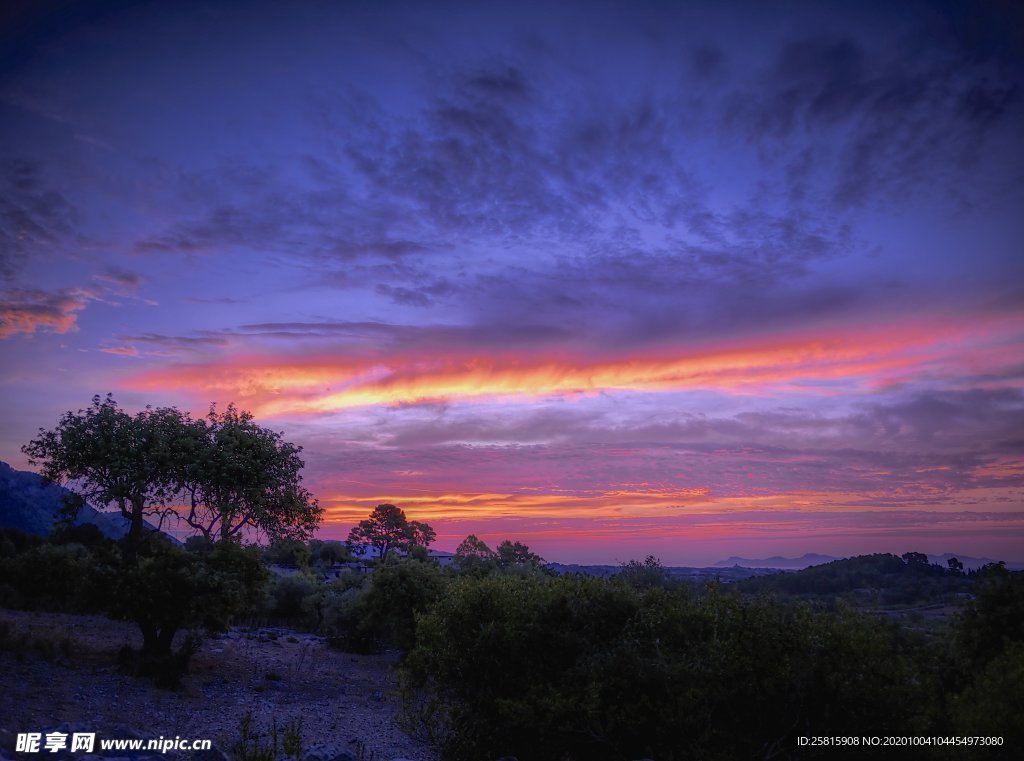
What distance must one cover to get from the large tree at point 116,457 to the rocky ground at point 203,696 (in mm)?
4681

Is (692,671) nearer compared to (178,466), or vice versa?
(692,671)

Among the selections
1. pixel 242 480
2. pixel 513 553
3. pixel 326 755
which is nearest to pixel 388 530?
pixel 513 553

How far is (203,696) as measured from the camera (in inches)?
683

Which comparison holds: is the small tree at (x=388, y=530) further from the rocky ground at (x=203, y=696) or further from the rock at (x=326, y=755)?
the rock at (x=326, y=755)

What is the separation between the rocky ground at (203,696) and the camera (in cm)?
1320

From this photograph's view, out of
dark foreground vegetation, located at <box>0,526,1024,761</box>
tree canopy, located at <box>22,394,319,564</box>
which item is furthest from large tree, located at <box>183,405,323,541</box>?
dark foreground vegetation, located at <box>0,526,1024,761</box>

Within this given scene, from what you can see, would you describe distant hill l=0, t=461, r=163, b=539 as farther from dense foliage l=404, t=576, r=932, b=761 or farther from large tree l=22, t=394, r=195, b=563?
dense foliage l=404, t=576, r=932, b=761

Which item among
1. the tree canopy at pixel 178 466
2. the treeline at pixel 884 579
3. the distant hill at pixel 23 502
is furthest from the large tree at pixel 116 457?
the distant hill at pixel 23 502

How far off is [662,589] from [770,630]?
2245mm

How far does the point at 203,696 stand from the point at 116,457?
9726 millimetres

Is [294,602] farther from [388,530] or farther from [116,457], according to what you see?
[388,530]

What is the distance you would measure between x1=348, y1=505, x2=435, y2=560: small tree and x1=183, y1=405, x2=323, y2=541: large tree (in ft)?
147

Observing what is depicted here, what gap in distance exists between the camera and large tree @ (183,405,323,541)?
24.0 m

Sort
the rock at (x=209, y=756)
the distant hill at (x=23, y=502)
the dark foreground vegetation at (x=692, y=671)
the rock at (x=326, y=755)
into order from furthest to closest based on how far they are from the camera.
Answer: the distant hill at (x=23, y=502) < the dark foreground vegetation at (x=692, y=671) < the rock at (x=326, y=755) < the rock at (x=209, y=756)
